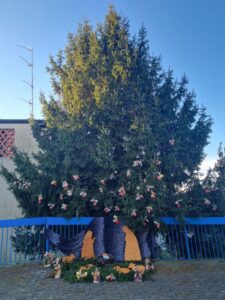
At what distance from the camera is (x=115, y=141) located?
7.78 meters

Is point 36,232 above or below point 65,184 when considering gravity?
below

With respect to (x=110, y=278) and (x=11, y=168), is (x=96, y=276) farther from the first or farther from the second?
(x=11, y=168)

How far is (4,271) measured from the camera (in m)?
6.65

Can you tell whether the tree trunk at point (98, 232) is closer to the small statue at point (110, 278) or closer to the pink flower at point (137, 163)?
the small statue at point (110, 278)

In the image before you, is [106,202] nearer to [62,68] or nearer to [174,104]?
[174,104]

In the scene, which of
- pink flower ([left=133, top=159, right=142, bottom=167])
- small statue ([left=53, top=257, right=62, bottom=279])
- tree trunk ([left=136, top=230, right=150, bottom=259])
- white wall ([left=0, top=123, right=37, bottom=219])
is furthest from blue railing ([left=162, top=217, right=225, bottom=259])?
white wall ([left=0, top=123, right=37, bottom=219])

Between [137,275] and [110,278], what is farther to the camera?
[137,275]

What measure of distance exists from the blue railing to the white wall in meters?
5.73

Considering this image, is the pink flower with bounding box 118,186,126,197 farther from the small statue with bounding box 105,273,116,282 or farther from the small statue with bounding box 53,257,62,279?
the small statue with bounding box 53,257,62,279

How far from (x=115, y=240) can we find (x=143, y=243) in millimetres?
772

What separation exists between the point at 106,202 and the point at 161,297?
271 centimetres

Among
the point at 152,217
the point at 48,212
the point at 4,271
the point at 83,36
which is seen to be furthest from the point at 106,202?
the point at 83,36

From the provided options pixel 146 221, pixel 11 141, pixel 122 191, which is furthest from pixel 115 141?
pixel 11 141

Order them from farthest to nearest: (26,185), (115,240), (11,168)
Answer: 1. (11,168)
2. (26,185)
3. (115,240)
